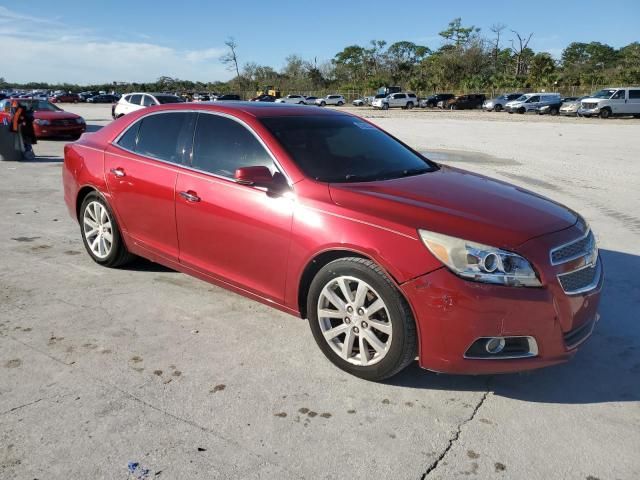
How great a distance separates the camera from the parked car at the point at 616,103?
114ft

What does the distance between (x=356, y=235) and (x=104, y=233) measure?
295cm

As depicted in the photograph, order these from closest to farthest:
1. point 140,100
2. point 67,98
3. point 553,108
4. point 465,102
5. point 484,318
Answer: point 484,318 → point 140,100 → point 553,108 → point 465,102 → point 67,98

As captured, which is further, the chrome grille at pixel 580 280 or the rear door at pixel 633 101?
the rear door at pixel 633 101

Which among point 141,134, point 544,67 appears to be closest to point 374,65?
point 544,67

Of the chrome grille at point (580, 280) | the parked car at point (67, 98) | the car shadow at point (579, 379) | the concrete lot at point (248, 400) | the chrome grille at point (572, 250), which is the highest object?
the chrome grille at point (572, 250)

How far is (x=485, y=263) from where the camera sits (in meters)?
2.92

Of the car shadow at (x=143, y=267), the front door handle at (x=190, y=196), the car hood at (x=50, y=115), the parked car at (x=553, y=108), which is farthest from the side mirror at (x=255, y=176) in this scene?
the parked car at (x=553, y=108)

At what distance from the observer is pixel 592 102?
3584 cm

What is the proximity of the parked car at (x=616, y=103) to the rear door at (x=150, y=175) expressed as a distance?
1462 inches

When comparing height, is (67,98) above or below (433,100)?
above

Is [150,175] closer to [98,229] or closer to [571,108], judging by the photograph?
[98,229]

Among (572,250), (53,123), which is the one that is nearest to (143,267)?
(572,250)

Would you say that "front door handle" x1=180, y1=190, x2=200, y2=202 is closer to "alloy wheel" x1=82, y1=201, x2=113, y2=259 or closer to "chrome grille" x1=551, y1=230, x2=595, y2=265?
"alloy wheel" x1=82, y1=201, x2=113, y2=259

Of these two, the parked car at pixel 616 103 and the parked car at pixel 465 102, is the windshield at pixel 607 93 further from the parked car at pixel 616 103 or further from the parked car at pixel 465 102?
the parked car at pixel 465 102
